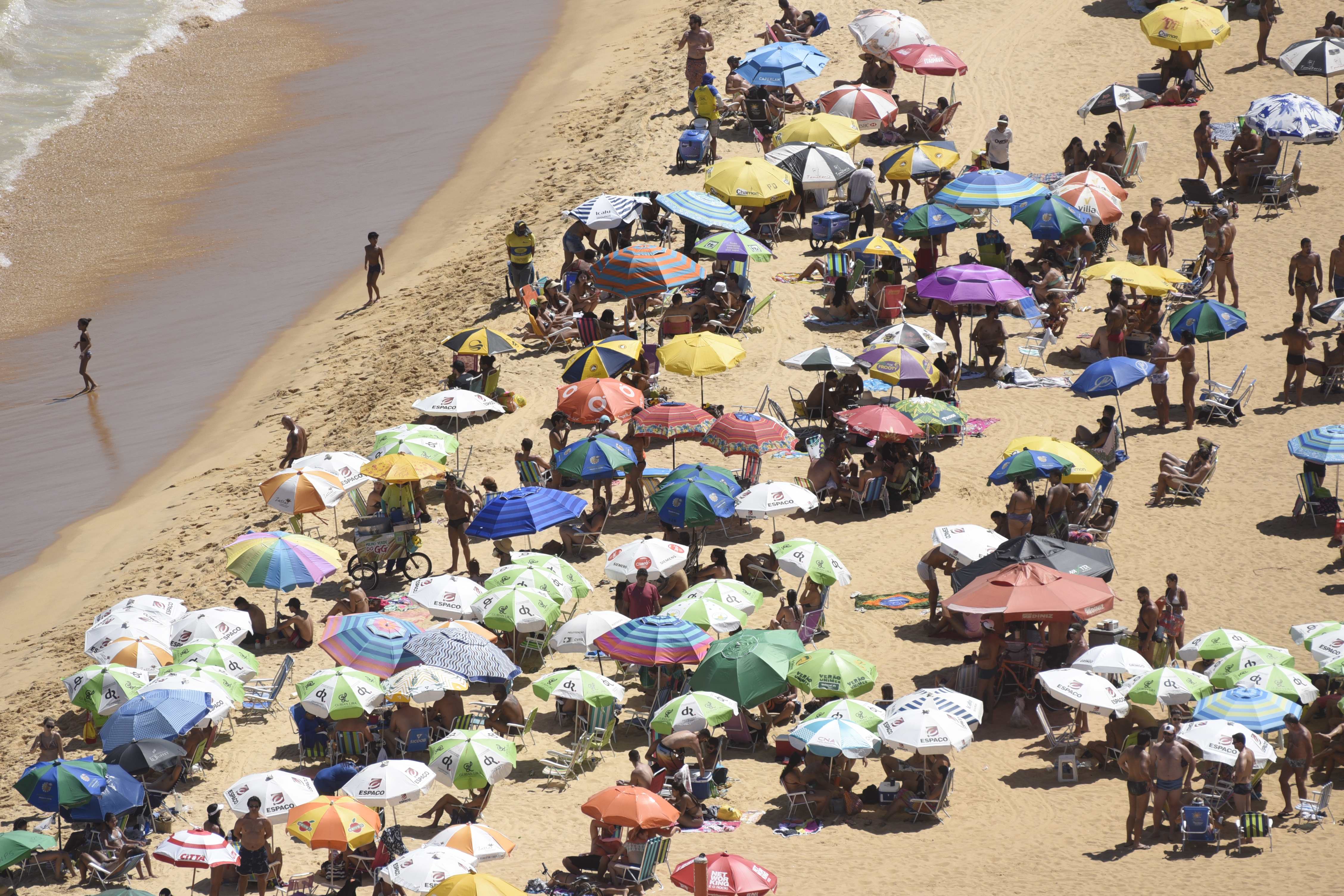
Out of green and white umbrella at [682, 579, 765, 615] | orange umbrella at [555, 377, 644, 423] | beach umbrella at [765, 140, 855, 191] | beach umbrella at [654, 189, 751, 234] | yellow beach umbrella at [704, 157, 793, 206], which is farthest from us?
beach umbrella at [765, 140, 855, 191]

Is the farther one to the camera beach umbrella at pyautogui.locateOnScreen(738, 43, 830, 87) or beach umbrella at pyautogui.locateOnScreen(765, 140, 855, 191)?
beach umbrella at pyautogui.locateOnScreen(738, 43, 830, 87)

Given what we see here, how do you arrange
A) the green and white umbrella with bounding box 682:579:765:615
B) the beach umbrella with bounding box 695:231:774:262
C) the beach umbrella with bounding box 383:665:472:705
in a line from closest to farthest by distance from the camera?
the beach umbrella with bounding box 383:665:472:705 < the green and white umbrella with bounding box 682:579:765:615 < the beach umbrella with bounding box 695:231:774:262

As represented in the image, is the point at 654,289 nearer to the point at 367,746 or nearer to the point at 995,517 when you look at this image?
the point at 995,517

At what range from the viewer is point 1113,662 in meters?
15.4

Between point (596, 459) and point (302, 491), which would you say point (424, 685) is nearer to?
point (596, 459)

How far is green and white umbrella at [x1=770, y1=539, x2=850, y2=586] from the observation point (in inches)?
696

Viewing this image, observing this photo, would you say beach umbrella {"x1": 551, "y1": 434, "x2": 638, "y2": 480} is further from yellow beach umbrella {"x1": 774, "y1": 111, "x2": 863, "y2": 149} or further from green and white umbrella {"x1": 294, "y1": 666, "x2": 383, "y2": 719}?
yellow beach umbrella {"x1": 774, "y1": 111, "x2": 863, "y2": 149}

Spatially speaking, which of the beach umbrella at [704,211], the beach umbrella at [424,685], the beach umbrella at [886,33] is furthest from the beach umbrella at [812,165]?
the beach umbrella at [424,685]

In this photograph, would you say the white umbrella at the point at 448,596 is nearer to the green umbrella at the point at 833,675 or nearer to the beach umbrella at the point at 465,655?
the beach umbrella at the point at 465,655

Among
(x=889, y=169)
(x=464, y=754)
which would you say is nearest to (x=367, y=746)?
(x=464, y=754)

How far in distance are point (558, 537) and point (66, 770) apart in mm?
7608

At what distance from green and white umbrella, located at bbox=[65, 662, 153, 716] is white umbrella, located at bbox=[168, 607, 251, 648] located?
1.06 metres

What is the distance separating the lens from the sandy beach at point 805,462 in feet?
47.5

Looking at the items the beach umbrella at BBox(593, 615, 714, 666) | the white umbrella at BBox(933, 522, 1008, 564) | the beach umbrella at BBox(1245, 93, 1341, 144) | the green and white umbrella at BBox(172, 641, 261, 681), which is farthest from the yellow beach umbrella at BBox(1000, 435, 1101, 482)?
the beach umbrella at BBox(1245, 93, 1341, 144)
